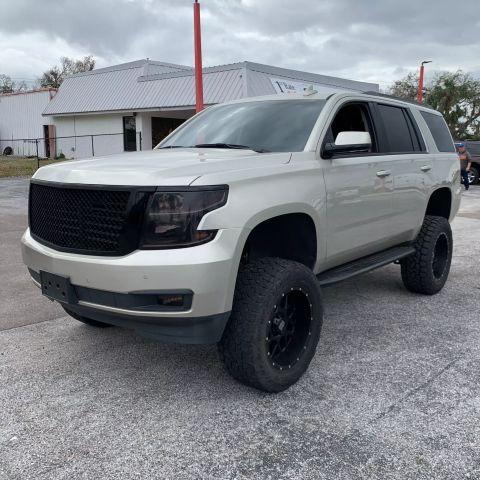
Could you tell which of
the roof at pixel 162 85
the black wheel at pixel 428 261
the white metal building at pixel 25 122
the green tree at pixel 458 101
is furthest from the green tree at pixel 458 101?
→ the black wheel at pixel 428 261

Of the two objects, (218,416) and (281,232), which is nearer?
(218,416)

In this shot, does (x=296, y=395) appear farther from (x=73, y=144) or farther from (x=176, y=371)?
(x=73, y=144)

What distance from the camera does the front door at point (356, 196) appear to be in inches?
151

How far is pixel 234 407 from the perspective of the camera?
318cm

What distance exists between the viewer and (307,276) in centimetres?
337

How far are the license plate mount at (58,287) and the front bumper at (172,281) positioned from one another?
4 cm

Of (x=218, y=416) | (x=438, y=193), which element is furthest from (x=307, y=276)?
(x=438, y=193)

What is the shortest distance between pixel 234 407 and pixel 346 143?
1.92 m

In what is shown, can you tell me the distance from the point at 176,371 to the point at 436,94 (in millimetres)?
43211

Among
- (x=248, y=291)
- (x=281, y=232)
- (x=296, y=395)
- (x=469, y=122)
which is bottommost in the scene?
(x=296, y=395)

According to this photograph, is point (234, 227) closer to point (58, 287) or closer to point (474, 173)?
point (58, 287)

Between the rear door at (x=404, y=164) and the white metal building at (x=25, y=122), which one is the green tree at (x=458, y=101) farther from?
the rear door at (x=404, y=164)

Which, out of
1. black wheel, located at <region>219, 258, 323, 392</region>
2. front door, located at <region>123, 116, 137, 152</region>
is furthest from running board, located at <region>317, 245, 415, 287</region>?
front door, located at <region>123, 116, 137, 152</region>

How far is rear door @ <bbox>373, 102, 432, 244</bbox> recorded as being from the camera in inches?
185
